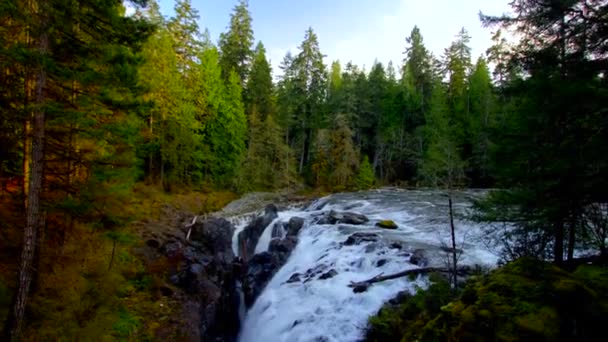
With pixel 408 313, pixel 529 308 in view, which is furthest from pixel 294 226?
pixel 529 308

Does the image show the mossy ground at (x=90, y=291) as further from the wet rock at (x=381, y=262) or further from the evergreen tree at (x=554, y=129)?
the evergreen tree at (x=554, y=129)

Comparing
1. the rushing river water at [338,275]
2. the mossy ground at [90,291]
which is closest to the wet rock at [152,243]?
the mossy ground at [90,291]

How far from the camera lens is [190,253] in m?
13.4

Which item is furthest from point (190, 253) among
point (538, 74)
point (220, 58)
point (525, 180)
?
point (220, 58)

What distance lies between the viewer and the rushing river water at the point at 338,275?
8.65 meters

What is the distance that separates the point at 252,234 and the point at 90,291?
943 cm

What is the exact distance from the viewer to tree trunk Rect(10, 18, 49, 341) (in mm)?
5664

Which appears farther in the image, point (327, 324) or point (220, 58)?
point (220, 58)

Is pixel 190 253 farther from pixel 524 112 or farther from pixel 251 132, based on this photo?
pixel 251 132

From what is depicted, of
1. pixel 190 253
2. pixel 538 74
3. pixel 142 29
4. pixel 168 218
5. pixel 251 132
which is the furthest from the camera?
pixel 251 132

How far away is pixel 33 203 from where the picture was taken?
5855 mm

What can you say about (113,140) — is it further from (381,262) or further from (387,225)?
(387,225)

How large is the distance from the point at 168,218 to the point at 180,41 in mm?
14969

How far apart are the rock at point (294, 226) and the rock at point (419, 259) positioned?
699 centimetres
